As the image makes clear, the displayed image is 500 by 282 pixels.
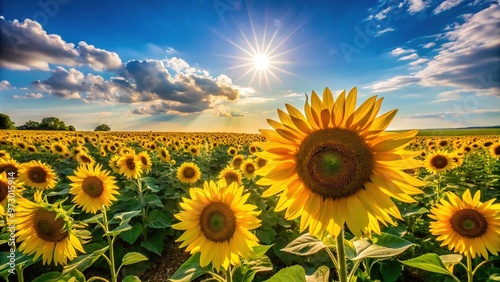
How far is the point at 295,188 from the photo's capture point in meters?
1.73

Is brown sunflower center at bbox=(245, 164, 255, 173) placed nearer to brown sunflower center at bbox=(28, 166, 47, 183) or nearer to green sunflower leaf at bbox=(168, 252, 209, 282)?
brown sunflower center at bbox=(28, 166, 47, 183)

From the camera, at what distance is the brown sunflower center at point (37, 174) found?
534 cm

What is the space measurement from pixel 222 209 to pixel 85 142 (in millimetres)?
19512

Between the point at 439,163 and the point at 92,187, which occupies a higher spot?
the point at 439,163

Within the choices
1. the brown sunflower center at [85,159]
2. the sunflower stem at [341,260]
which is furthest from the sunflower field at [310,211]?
the brown sunflower center at [85,159]

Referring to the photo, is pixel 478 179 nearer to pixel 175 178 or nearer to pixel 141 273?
pixel 175 178

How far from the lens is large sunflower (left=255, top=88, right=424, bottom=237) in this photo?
60.4 inches

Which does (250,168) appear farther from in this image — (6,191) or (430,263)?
(430,263)

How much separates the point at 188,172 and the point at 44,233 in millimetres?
5441

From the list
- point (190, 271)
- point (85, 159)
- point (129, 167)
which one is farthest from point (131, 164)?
point (190, 271)

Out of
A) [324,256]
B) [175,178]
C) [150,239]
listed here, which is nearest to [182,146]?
[175,178]

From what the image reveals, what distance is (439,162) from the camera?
7.36 m

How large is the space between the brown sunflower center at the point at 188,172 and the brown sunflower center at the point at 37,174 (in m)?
3.35

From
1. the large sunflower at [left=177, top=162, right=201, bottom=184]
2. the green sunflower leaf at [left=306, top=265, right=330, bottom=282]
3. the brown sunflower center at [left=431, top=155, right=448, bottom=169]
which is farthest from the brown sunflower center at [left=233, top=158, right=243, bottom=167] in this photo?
the green sunflower leaf at [left=306, top=265, right=330, bottom=282]
